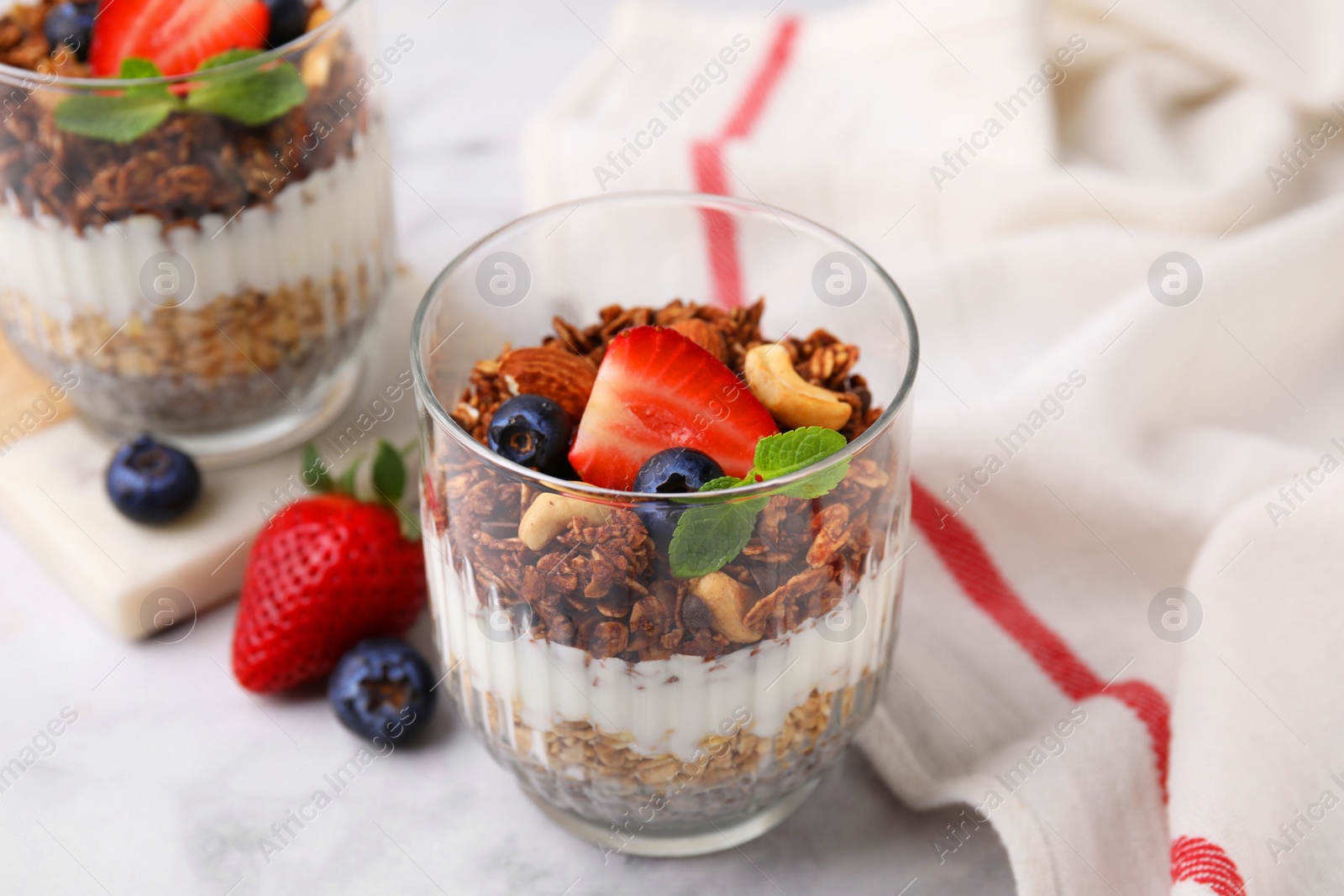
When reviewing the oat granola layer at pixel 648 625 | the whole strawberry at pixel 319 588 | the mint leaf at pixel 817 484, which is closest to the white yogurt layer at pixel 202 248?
the whole strawberry at pixel 319 588

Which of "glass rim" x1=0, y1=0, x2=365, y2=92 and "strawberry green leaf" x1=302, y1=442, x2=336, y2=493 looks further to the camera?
"strawberry green leaf" x1=302, y1=442, x2=336, y2=493

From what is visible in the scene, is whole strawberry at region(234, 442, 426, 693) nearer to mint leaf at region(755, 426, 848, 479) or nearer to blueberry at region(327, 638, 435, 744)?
blueberry at region(327, 638, 435, 744)

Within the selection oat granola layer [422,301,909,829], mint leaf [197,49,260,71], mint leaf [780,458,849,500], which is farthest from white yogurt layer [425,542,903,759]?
mint leaf [197,49,260,71]

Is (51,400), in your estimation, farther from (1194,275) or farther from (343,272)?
(1194,275)

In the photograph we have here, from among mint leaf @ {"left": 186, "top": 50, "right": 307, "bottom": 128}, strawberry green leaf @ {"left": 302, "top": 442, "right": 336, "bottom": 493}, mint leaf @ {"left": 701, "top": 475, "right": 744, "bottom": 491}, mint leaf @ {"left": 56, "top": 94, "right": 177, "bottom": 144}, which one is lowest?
strawberry green leaf @ {"left": 302, "top": 442, "right": 336, "bottom": 493}

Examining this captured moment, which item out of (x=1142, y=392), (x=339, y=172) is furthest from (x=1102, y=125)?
(x=339, y=172)

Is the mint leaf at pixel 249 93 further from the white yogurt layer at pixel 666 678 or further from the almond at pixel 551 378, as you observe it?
the white yogurt layer at pixel 666 678
